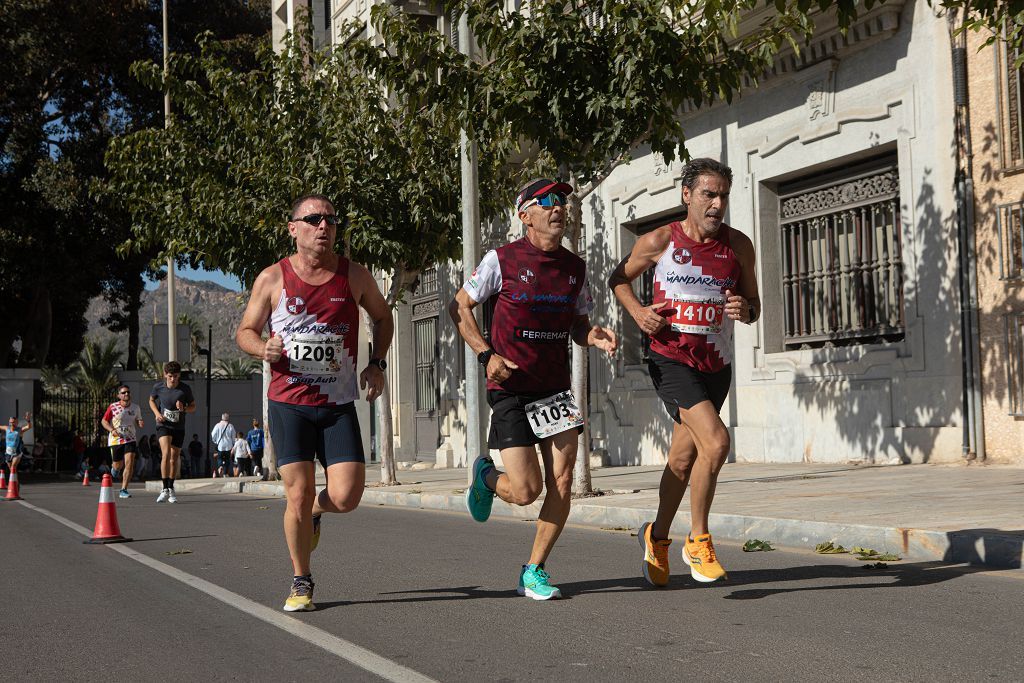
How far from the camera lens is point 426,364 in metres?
29.2

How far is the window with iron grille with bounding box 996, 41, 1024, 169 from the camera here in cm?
1361

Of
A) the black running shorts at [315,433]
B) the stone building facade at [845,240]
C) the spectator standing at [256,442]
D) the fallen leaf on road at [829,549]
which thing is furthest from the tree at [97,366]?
the black running shorts at [315,433]

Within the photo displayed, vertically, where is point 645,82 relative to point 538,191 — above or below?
above

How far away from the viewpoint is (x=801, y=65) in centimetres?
1686

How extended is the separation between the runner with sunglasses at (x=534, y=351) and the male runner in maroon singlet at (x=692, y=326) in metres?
0.38

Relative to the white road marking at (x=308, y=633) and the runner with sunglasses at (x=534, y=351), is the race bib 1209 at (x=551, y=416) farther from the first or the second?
the white road marking at (x=308, y=633)

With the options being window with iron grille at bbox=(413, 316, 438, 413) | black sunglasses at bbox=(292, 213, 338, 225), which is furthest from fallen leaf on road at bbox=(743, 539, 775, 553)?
window with iron grille at bbox=(413, 316, 438, 413)

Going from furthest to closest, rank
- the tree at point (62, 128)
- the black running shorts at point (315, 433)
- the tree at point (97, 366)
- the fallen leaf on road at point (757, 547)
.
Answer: the tree at point (97, 366), the tree at point (62, 128), the fallen leaf on road at point (757, 547), the black running shorts at point (315, 433)

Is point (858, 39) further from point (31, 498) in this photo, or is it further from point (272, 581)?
point (31, 498)

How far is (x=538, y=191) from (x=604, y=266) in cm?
1542

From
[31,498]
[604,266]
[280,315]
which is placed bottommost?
[31,498]

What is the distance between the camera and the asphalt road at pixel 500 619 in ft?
15.4

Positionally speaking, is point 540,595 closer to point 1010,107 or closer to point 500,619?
point 500,619

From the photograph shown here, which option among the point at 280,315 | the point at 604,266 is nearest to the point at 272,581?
the point at 280,315
